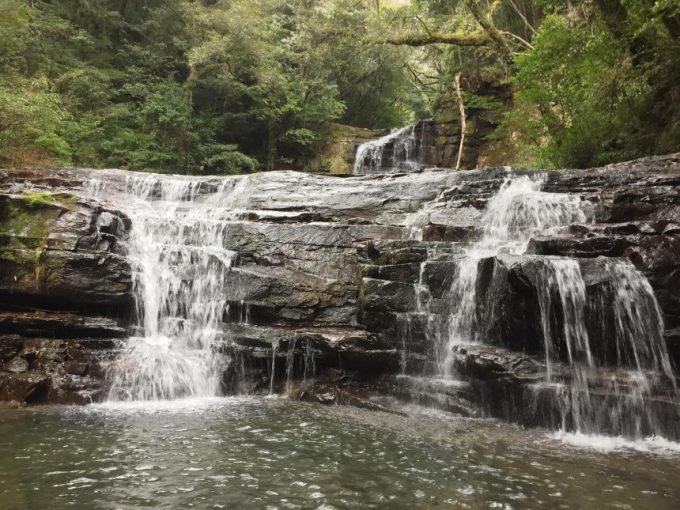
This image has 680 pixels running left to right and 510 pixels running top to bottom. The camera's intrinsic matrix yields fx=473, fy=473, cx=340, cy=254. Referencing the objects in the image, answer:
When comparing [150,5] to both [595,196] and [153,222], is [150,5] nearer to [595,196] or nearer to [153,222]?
[153,222]

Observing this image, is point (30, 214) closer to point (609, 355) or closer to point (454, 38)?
point (609, 355)

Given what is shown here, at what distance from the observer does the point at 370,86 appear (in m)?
25.9

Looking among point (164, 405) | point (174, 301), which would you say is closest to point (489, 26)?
point (174, 301)

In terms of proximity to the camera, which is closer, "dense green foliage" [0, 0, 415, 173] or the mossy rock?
the mossy rock

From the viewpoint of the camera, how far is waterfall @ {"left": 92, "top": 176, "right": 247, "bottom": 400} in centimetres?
757

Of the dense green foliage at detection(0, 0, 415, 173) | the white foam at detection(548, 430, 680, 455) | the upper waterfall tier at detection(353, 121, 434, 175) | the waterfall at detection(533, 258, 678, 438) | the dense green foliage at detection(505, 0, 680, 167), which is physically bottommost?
the white foam at detection(548, 430, 680, 455)

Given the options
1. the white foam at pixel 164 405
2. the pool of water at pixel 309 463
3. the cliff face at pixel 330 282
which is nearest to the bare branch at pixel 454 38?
the cliff face at pixel 330 282

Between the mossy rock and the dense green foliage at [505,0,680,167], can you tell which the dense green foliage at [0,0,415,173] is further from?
the dense green foliage at [505,0,680,167]

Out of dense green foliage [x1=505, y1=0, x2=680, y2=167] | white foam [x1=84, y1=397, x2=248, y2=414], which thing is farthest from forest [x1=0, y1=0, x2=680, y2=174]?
white foam [x1=84, y1=397, x2=248, y2=414]

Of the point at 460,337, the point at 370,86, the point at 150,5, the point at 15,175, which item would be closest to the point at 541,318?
the point at 460,337

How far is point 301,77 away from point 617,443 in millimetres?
20646

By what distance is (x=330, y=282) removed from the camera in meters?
9.33

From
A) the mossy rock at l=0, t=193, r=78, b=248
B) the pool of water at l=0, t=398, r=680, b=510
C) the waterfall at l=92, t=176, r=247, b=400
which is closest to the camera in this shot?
the pool of water at l=0, t=398, r=680, b=510

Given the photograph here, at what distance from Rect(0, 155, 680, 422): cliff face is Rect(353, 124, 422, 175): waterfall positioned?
9722 millimetres
